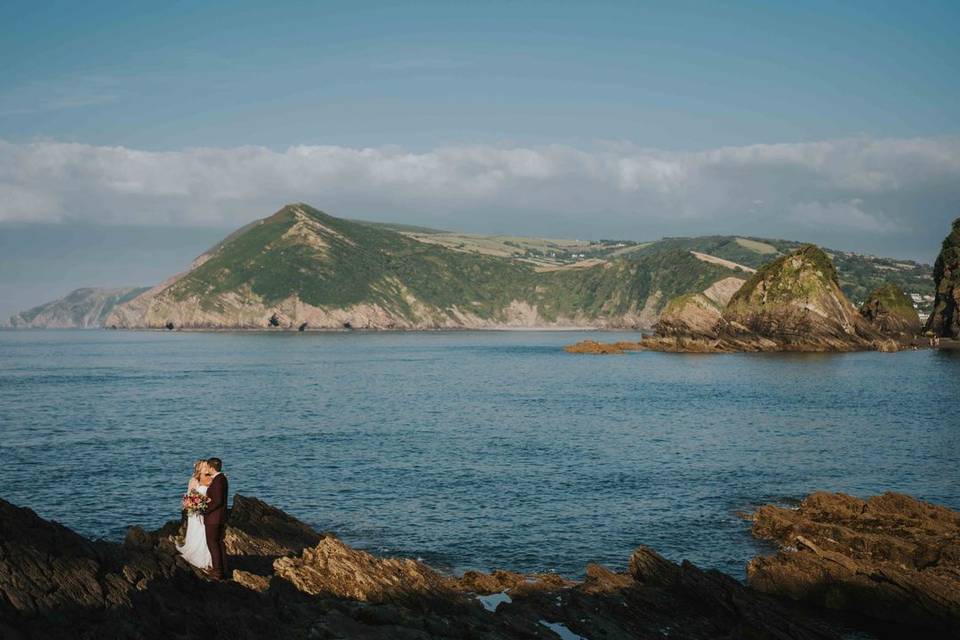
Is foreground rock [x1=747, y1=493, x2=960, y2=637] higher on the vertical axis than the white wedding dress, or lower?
lower

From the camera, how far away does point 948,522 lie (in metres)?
32.2

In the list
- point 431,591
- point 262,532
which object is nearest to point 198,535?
point 431,591

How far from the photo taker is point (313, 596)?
20281 mm

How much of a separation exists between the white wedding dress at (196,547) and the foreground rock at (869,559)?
1643 centimetres

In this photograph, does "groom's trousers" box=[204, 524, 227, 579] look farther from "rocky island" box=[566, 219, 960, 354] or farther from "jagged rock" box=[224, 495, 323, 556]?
"rocky island" box=[566, 219, 960, 354]

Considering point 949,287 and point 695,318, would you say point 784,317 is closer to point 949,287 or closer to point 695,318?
point 695,318

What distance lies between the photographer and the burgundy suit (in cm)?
1888

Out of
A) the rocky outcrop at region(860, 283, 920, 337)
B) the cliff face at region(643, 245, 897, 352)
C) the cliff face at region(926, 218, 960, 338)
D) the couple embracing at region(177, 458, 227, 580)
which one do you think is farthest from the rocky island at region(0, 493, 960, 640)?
the rocky outcrop at region(860, 283, 920, 337)

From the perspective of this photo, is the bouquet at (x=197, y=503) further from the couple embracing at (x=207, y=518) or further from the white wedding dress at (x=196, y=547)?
the white wedding dress at (x=196, y=547)

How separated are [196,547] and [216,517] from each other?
1027 millimetres

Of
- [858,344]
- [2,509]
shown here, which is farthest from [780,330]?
[2,509]

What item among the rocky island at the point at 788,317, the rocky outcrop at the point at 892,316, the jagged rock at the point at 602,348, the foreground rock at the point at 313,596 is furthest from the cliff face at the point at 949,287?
the foreground rock at the point at 313,596

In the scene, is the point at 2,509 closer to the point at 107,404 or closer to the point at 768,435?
the point at 768,435

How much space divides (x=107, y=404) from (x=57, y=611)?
7521 cm
